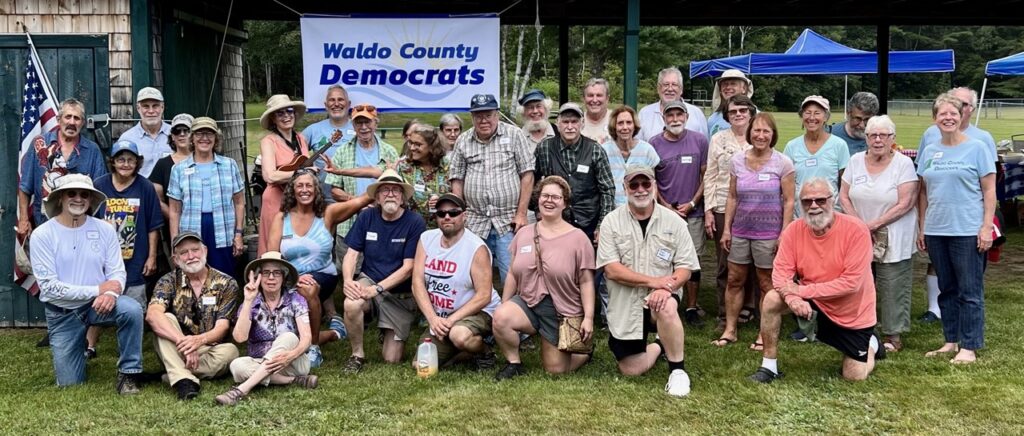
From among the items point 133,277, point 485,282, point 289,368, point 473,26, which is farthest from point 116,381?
point 473,26

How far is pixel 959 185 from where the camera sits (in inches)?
205

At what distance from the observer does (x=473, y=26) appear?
743 cm

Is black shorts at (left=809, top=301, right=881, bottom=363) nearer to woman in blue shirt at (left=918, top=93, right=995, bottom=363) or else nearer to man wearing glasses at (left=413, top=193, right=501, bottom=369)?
woman in blue shirt at (left=918, top=93, right=995, bottom=363)

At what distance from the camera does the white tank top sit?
523cm

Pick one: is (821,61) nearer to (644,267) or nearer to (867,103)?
(867,103)

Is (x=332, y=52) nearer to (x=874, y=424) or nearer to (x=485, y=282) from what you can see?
(x=485, y=282)

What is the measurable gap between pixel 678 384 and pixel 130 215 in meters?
3.43

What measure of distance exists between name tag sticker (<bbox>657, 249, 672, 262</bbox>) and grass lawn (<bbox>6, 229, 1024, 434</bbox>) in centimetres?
69

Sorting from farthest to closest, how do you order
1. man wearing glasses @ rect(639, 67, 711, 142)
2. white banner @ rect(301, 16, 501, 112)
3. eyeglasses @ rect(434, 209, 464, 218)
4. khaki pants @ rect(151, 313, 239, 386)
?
white banner @ rect(301, 16, 501, 112) → man wearing glasses @ rect(639, 67, 711, 142) → eyeglasses @ rect(434, 209, 464, 218) → khaki pants @ rect(151, 313, 239, 386)

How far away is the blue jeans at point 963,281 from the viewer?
5.27 metres

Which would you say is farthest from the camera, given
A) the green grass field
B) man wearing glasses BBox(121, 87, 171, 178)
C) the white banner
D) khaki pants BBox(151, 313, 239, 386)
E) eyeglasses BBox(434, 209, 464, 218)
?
the green grass field

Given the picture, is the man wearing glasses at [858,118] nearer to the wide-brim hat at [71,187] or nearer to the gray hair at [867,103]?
the gray hair at [867,103]

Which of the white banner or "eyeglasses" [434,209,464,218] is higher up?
the white banner

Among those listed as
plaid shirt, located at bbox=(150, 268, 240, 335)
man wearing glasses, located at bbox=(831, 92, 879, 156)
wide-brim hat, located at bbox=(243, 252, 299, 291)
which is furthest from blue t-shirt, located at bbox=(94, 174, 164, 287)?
man wearing glasses, located at bbox=(831, 92, 879, 156)
